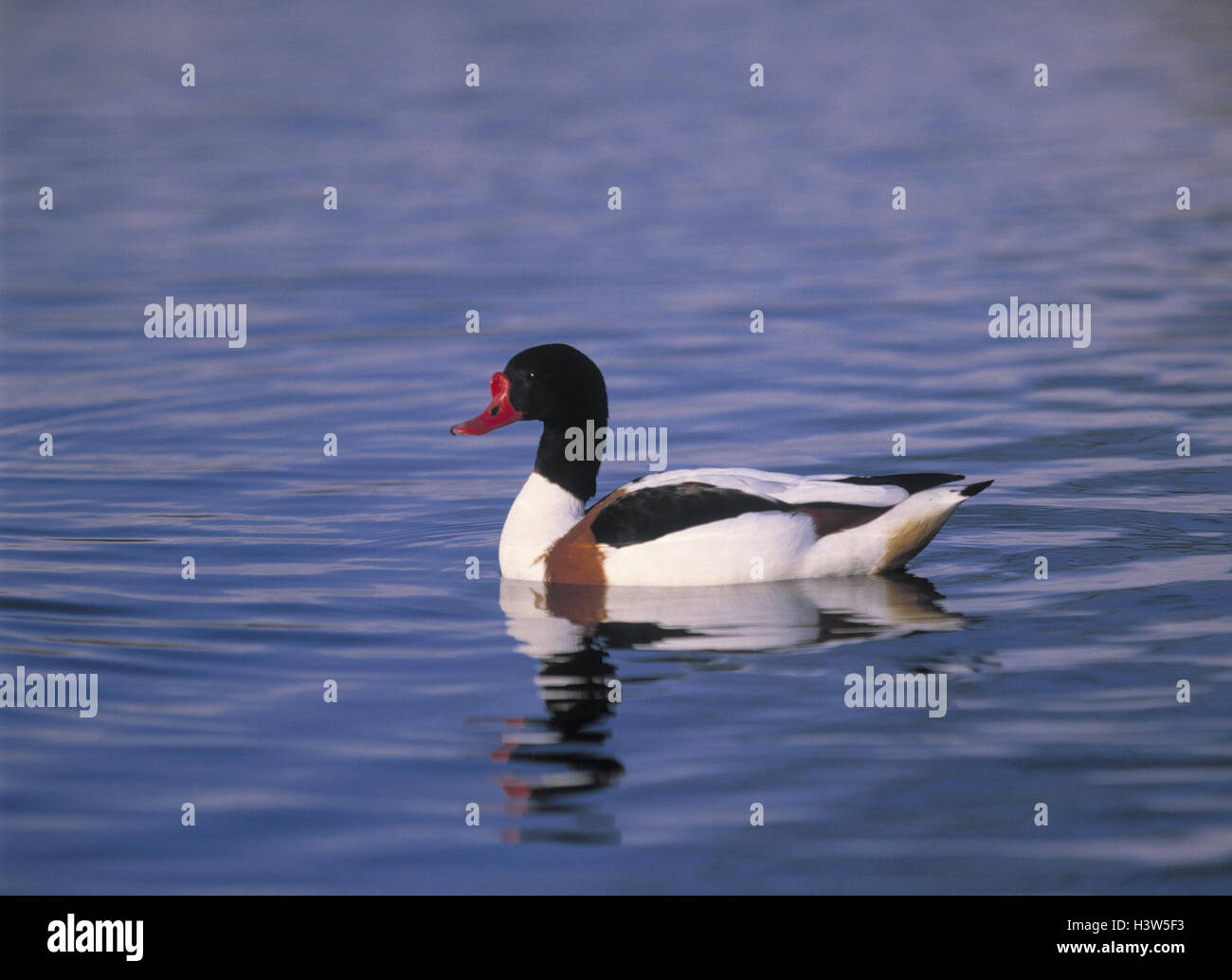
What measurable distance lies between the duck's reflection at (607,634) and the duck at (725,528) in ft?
0.30

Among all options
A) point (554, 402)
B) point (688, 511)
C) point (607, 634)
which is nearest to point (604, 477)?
point (554, 402)

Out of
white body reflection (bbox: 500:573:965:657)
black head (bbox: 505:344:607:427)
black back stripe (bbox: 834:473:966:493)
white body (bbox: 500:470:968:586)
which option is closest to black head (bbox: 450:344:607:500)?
black head (bbox: 505:344:607:427)

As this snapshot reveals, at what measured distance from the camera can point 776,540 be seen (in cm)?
888

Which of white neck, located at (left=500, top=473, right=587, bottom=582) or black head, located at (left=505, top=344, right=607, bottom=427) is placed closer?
white neck, located at (left=500, top=473, right=587, bottom=582)

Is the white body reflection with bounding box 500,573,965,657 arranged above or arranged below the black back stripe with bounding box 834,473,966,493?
below

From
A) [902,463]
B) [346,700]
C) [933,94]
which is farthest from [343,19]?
[346,700]

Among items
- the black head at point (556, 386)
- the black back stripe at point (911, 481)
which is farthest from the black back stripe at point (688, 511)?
the black head at point (556, 386)

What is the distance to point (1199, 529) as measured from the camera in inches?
381

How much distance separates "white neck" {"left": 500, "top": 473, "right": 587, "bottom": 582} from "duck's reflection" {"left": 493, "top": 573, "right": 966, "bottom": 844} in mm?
102

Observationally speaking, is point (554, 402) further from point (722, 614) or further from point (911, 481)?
point (911, 481)

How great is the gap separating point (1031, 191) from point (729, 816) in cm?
1587

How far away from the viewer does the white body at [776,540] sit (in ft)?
29.1

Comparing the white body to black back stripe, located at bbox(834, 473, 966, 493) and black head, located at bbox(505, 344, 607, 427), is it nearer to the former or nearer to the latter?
black back stripe, located at bbox(834, 473, 966, 493)

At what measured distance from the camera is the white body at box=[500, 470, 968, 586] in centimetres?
887
